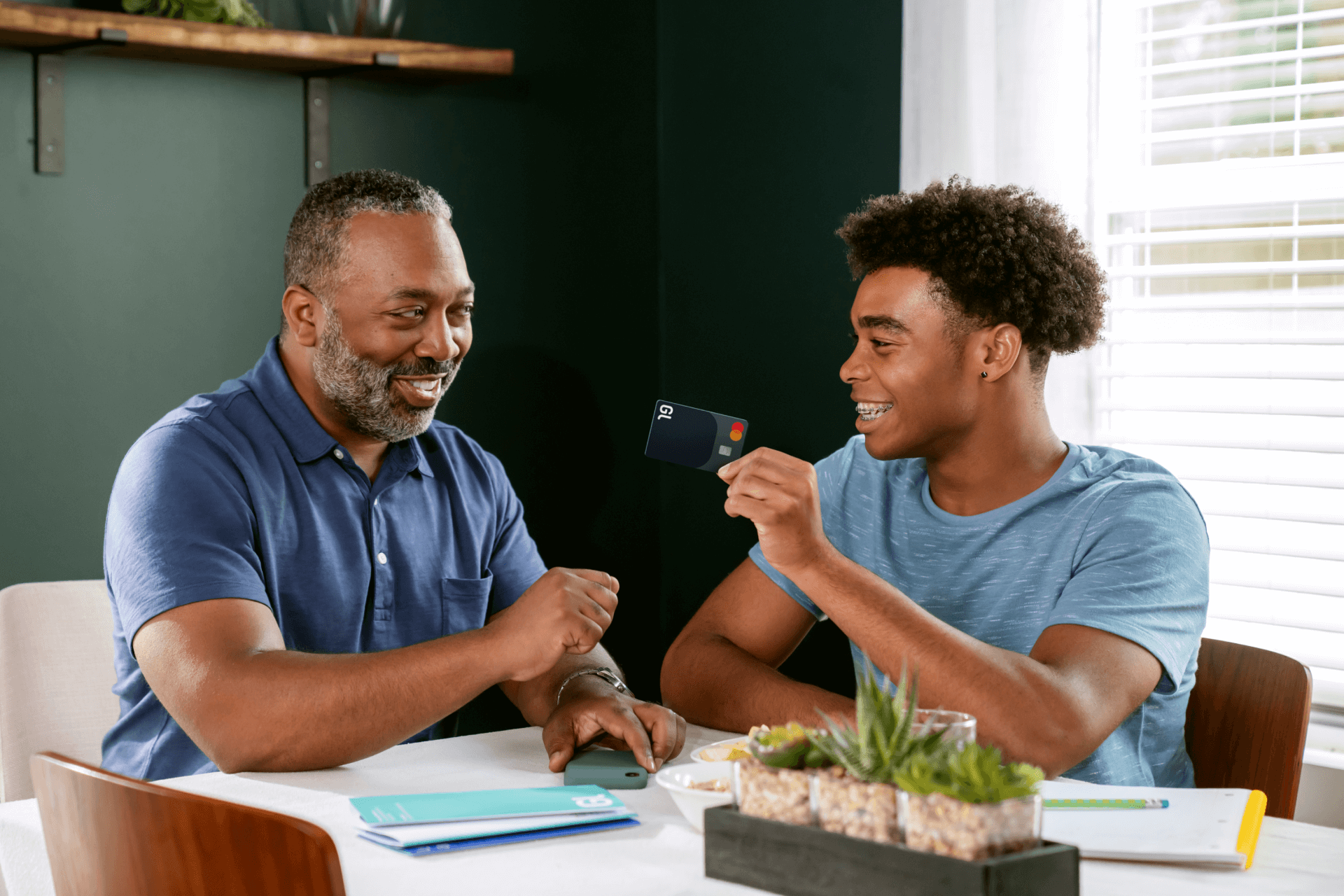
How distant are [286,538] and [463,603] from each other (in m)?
0.32

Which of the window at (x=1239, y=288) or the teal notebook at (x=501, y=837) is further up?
the window at (x=1239, y=288)

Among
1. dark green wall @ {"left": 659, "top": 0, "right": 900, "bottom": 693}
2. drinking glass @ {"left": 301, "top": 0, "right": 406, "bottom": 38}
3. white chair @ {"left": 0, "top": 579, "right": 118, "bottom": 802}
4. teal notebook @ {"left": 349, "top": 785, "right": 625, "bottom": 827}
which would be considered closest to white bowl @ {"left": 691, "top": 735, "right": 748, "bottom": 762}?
teal notebook @ {"left": 349, "top": 785, "right": 625, "bottom": 827}

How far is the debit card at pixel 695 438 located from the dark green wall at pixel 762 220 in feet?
3.90

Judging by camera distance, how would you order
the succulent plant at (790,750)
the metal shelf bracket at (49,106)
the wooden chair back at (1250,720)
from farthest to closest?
1. the metal shelf bracket at (49,106)
2. the wooden chair back at (1250,720)
3. the succulent plant at (790,750)

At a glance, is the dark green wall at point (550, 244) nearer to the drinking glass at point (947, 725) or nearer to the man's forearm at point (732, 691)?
the man's forearm at point (732, 691)

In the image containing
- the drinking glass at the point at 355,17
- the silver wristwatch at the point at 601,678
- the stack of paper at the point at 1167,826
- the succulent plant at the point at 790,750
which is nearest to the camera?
the succulent plant at the point at 790,750

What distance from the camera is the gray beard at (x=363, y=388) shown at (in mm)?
1948

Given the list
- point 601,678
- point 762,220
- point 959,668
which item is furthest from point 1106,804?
point 762,220

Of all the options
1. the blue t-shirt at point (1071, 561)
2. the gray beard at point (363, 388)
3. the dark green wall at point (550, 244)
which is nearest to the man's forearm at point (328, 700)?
the gray beard at point (363, 388)

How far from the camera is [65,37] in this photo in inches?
93.7

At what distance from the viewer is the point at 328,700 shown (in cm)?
150

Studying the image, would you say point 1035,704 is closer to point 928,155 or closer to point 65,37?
point 928,155

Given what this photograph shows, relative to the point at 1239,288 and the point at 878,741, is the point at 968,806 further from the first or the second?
the point at 1239,288

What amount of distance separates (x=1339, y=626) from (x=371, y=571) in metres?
1.52
